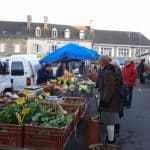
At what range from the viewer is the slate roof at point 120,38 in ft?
254

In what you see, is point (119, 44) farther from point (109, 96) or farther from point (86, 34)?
point (109, 96)

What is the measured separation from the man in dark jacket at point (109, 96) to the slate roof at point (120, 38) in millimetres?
68266

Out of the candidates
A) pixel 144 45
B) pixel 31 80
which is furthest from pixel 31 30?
pixel 31 80

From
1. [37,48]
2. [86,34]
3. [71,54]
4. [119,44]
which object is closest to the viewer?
[71,54]

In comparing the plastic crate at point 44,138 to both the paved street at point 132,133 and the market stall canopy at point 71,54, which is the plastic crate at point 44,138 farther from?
the market stall canopy at point 71,54

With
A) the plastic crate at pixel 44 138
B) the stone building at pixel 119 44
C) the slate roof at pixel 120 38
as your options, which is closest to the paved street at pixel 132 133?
the plastic crate at pixel 44 138

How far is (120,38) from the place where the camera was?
79.1 m

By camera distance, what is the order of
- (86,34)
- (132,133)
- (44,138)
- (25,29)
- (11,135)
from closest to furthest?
(44,138) < (11,135) < (132,133) < (25,29) < (86,34)

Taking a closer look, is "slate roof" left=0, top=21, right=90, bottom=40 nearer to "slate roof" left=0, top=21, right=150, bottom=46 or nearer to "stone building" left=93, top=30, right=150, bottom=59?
"slate roof" left=0, top=21, right=150, bottom=46

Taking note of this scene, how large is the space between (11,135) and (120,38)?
7401cm

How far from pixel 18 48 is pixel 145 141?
200 feet

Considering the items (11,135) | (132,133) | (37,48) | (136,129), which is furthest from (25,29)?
(11,135)

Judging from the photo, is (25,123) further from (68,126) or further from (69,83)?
(69,83)

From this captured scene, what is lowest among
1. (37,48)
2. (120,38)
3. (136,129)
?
(136,129)
